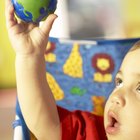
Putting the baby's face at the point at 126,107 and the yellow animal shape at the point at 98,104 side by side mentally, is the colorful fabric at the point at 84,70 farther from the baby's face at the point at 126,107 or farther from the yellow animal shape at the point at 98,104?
the baby's face at the point at 126,107

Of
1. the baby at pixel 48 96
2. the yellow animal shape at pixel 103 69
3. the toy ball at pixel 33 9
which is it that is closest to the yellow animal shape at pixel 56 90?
the yellow animal shape at pixel 103 69

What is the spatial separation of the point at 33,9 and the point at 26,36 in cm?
5

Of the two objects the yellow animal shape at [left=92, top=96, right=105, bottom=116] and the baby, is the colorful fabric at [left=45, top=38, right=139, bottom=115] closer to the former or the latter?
the yellow animal shape at [left=92, top=96, right=105, bottom=116]

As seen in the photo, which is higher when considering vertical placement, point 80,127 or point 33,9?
point 33,9

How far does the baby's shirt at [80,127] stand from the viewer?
811mm

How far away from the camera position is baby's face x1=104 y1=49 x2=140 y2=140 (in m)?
0.71

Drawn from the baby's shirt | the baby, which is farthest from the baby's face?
the baby's shirt

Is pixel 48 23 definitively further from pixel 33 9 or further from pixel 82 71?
pixel 82 71

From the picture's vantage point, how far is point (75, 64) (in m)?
1.04

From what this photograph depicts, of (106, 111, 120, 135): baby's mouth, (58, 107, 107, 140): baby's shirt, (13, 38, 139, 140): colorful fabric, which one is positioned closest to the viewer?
(106, 111, 120, 135): baby's mouth

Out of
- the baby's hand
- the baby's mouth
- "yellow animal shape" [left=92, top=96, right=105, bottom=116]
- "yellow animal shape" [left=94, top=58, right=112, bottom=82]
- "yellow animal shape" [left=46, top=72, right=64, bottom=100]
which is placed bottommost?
"yellow animal shape" [left=92, top=96, right=105, bottom=116]

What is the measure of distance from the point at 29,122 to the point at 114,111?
0.60ft

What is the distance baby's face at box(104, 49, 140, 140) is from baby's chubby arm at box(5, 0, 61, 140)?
124 mm

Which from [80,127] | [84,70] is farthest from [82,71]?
[80,127]
